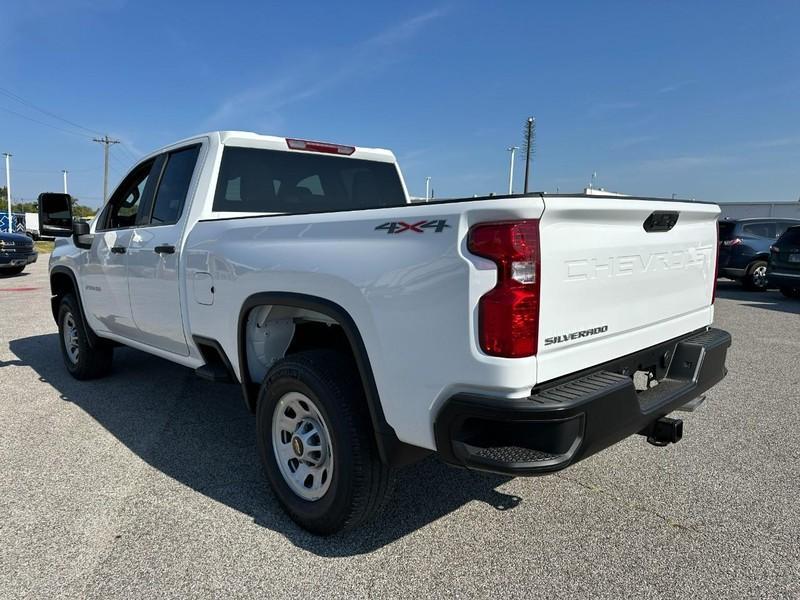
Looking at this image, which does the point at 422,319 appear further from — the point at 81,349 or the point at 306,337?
the point at 81,349

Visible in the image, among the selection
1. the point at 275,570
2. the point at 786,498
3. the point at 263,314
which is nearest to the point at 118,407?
the point at 263,314

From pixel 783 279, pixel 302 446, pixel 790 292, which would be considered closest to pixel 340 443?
pixel 302 446

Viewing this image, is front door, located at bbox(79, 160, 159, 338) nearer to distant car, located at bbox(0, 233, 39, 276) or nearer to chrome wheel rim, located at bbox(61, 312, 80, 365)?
chrome wheel rim, located at bbox(61, 312, 80, 365)

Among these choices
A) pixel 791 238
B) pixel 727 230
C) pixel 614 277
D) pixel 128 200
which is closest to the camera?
pixel 614 277

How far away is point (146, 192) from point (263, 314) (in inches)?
77.2

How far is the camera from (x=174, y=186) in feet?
13.3

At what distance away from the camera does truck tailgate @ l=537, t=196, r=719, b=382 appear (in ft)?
6.89

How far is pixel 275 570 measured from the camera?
2.52 meters

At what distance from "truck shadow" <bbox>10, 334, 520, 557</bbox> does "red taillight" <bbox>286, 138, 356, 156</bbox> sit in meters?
2.11

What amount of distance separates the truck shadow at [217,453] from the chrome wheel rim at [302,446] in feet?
0.74

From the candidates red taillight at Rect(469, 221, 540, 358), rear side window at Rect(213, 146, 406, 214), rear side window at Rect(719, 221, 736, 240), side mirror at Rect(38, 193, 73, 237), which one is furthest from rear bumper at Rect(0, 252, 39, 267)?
rear side window at Rect(719, 221, 736, 240)

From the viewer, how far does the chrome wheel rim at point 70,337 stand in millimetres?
5500

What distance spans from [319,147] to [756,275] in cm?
1266

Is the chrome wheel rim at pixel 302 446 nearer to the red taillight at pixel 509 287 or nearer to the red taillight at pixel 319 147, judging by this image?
the red taillight at pixel 509 287
